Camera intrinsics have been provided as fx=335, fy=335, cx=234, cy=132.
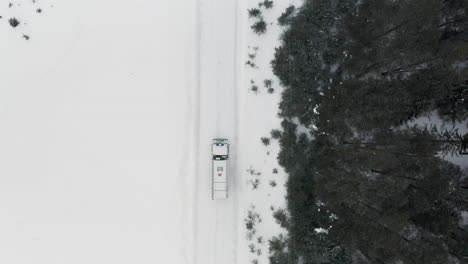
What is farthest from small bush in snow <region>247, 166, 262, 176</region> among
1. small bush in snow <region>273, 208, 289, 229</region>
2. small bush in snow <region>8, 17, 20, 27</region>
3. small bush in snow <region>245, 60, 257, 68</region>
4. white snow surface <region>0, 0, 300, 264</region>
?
small bush in snow <region>8, 17, 20, 27</region>

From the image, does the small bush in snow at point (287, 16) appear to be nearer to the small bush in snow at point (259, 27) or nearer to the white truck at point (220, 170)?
the small bush in snow at point (259, 27)

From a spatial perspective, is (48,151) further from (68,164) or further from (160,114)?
(160,114)

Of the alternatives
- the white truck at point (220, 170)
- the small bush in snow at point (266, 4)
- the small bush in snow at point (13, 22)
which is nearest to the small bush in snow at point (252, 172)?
the white truck at point (220, 170)

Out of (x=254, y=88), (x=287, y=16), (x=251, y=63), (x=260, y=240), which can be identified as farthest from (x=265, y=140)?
(x=287, y=16)

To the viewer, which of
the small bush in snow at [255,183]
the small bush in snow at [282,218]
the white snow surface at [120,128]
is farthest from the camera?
the white snow surface at [120,128]

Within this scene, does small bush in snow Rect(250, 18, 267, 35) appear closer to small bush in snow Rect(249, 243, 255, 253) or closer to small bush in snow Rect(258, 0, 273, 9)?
small bush in snow Rect(258, 0, 273, 9)

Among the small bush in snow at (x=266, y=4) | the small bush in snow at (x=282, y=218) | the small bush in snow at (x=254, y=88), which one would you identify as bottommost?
the small bush in snow at (x=282, y=218)
